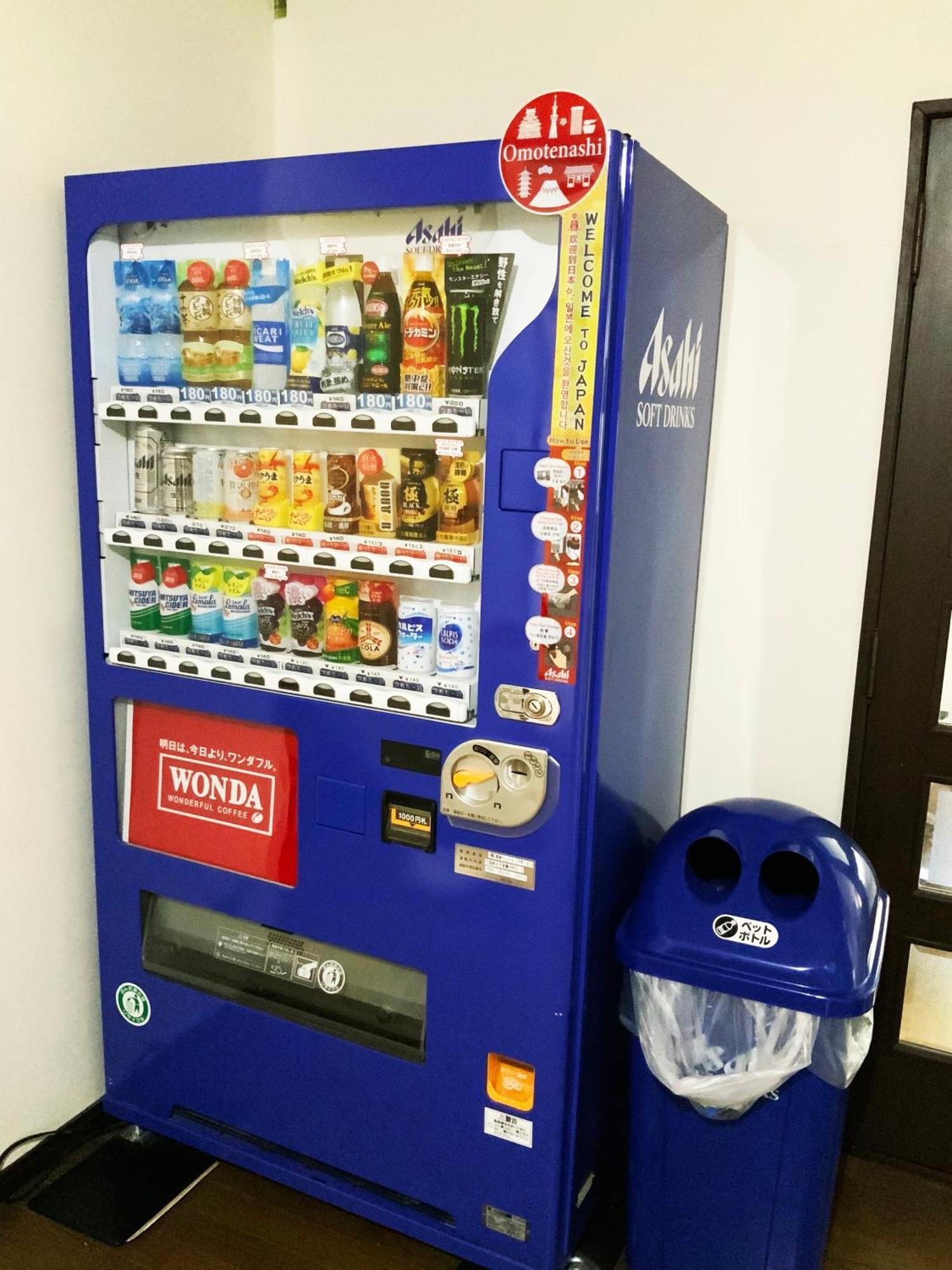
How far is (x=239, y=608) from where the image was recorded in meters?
2.13

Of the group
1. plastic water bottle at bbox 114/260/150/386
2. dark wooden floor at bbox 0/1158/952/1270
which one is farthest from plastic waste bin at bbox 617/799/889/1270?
plastic water bottle at bbox 114/260/150/386

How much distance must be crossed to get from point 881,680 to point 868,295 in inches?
30.6

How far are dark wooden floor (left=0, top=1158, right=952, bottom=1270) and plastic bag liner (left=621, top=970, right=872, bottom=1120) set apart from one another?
23.9 inches

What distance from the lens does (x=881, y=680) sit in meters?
2.18

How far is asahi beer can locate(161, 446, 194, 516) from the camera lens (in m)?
2.14

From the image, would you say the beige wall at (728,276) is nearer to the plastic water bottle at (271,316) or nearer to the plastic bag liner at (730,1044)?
the plastic water bottle at (271,316)

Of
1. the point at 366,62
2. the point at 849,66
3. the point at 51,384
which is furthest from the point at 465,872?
the point at 366,62

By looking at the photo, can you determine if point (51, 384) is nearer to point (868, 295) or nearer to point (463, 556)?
point (463, 556)

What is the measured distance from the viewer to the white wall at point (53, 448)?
6.62 ft

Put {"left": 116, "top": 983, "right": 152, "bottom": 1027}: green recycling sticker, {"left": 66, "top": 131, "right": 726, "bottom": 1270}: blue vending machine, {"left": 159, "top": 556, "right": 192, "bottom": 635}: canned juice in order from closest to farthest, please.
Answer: {"left": 66, "top": 131, "right": 726, "bottom": 1270}: blue vending machine, {"left": 159, "top": 556, "right": 192, "bottom": 635}: canned juice, {"left": 116, "top": 983, "right": 152, "bottom": 1027}: green recycling sticker

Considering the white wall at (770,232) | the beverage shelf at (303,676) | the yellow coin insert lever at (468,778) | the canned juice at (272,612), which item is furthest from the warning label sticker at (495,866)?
the white wall at (770,232)

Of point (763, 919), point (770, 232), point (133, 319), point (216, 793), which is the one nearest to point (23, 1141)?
point (216, 793)

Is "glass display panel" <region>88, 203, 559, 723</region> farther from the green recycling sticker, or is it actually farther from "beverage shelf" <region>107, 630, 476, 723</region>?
the green recycling sticker

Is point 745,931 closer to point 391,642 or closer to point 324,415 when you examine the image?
point 391,642
